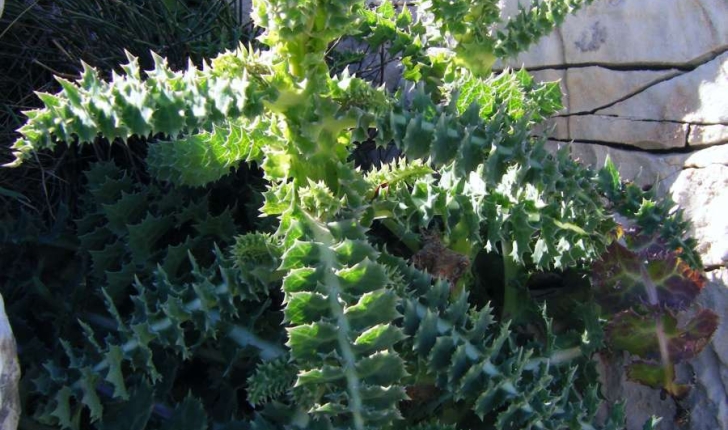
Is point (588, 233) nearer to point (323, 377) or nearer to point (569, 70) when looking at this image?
point (323, 377)

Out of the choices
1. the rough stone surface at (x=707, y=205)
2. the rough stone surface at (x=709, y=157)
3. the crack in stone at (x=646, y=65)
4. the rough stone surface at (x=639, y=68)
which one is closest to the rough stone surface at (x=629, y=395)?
the rough stone surface at (x=707, y=205)

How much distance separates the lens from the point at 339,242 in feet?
5.09

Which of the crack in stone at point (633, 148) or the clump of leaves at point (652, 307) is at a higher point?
the crack in stone at point (633, 148)

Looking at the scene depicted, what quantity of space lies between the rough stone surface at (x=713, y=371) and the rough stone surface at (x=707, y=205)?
0.06 meters

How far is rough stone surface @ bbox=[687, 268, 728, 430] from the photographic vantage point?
1929mm

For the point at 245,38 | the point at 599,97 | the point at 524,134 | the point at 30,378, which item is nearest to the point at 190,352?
the point at 30,378

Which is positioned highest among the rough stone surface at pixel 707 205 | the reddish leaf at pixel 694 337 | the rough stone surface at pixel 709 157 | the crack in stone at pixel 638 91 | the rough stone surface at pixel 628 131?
the crack in stone at pixel 638 91

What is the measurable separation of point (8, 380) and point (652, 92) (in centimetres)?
190

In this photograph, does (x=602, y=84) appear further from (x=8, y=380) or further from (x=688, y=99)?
(x=8, y=380)

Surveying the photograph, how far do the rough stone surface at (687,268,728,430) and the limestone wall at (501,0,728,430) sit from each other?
0.09 m

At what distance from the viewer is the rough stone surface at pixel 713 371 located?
1.93 meters

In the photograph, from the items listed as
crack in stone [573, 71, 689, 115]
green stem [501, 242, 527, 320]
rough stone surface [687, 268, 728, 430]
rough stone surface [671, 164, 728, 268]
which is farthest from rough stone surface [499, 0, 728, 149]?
green stem [501, 242, 527, 320]

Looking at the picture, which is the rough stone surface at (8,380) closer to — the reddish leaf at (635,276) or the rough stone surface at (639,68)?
the reddish leaf at (635,276)

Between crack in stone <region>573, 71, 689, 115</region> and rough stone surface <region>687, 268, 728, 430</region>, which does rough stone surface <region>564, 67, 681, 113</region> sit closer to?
crack in stone <region>573, 71, 689, 115</region>
